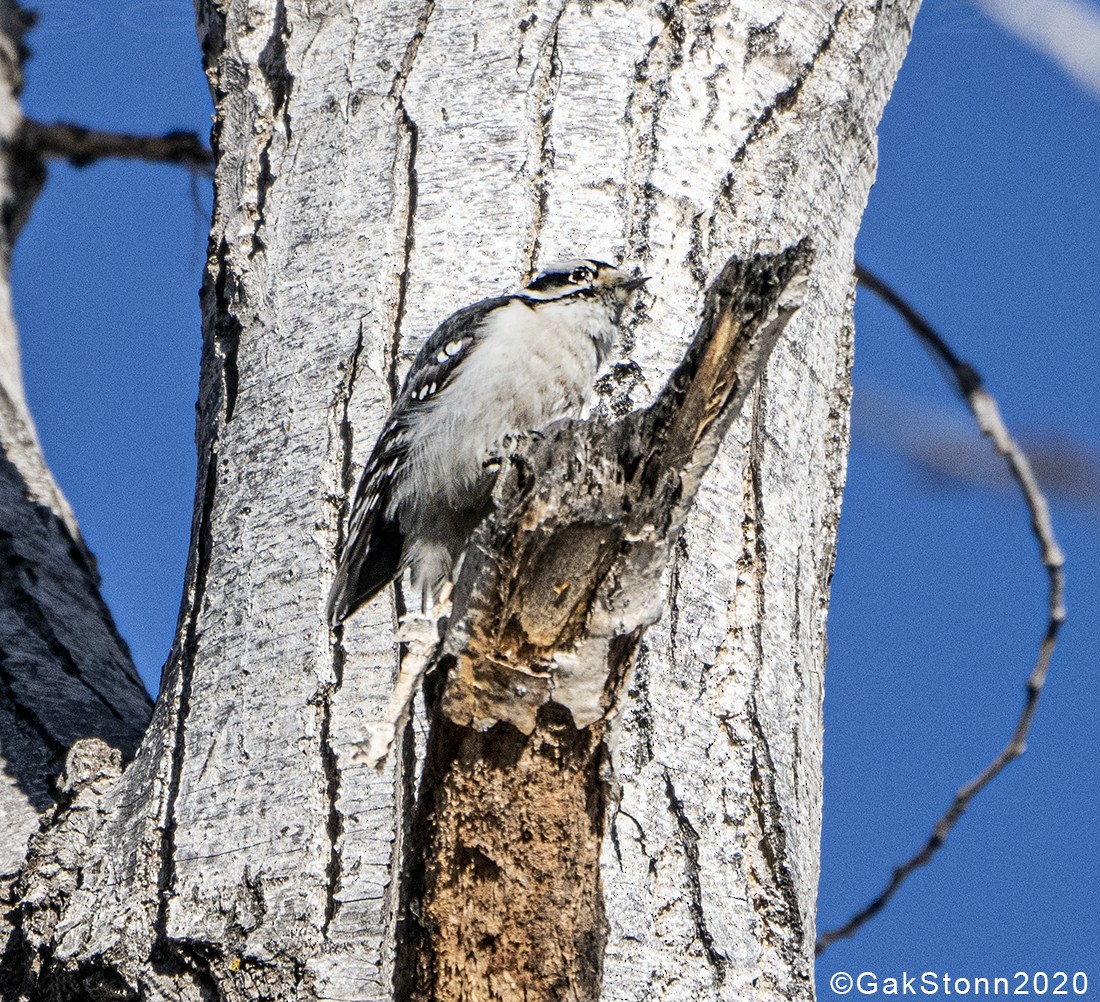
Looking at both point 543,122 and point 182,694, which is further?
point 543,122

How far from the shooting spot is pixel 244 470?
3.06 meters

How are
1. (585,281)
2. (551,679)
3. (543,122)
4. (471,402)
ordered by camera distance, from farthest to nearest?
(471,402), (543,122), (585,281), (551,679)

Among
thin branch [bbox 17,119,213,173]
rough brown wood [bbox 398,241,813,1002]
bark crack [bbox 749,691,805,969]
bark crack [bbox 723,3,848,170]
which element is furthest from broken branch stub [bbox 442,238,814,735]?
thin branch [bbox 17,119,213,173]

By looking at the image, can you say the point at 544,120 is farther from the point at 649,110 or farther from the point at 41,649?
the point at 41,649

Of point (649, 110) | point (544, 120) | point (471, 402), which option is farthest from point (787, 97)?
point (471, 402)

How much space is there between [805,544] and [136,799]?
141 centimetres

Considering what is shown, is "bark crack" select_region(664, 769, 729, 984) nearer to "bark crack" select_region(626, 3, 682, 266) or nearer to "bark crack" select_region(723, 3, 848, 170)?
"bark crack" select_region(626, 3, 682, 266)

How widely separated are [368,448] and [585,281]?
23.2 inches

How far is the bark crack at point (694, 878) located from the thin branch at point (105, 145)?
415cm

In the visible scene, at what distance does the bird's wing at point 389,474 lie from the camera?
2812mm

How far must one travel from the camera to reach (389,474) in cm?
313

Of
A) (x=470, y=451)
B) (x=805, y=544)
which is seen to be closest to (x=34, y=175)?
(x=470, y=451)

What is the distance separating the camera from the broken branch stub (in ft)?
6.58

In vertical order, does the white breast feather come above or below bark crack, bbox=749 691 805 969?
above
